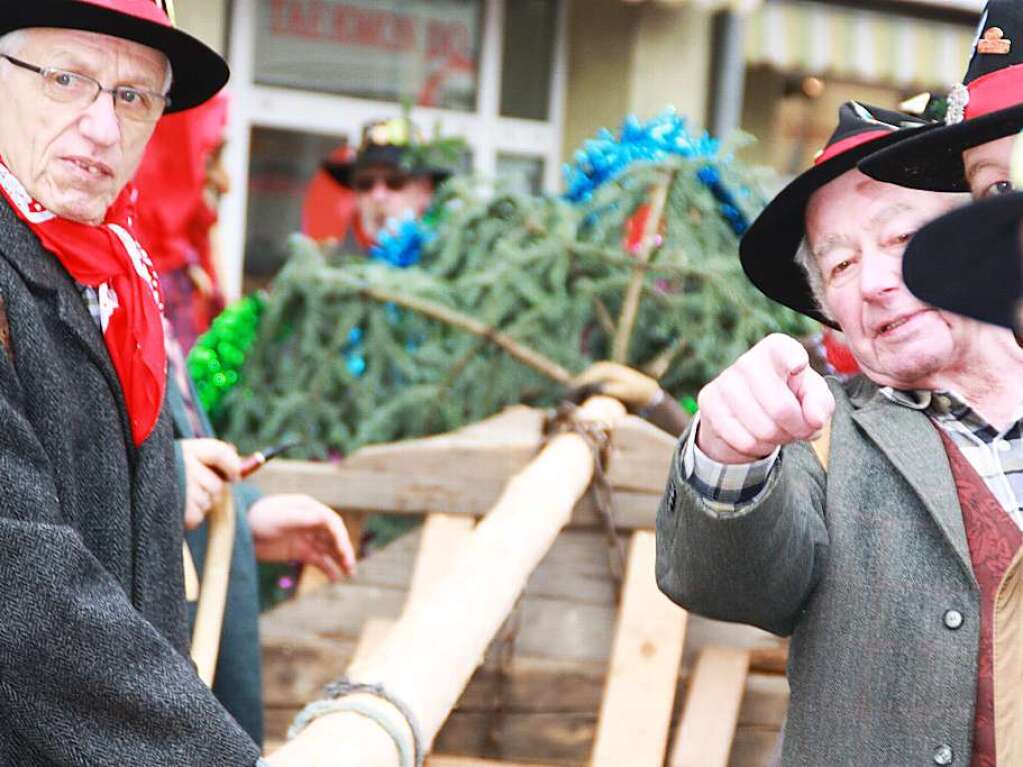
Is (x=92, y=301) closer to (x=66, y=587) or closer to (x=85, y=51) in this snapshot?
(x=85, y=51)

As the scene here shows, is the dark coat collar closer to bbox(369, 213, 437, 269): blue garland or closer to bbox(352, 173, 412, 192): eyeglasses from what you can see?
bbox(369, 213, 437, 269): blue garland

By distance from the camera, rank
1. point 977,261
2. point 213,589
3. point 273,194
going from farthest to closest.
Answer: point 273,194
point 213,589
point 977,261

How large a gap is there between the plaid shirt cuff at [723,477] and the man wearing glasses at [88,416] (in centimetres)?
55

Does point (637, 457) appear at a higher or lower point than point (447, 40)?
lower

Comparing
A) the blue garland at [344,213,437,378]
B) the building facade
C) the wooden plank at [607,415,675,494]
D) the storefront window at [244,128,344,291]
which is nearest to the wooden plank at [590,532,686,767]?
the wooden plank at [607,415,675,494]

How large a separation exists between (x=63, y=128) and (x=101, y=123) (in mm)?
47

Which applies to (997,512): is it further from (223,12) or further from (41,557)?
(223,12)

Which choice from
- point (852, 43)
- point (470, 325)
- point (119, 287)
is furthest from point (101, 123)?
point (852, 43)

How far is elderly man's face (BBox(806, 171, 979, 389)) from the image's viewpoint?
5.37 feet

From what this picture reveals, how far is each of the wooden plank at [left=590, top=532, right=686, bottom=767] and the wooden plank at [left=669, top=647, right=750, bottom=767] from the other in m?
0.09

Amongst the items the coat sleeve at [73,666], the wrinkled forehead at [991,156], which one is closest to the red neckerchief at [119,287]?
the coat sleeve at [73,666]

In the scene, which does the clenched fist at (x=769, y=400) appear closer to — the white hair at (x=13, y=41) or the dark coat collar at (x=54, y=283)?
the dark coat collar at (x=54, y=283)

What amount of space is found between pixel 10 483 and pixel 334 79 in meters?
6.23

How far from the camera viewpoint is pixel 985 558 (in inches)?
61.1
